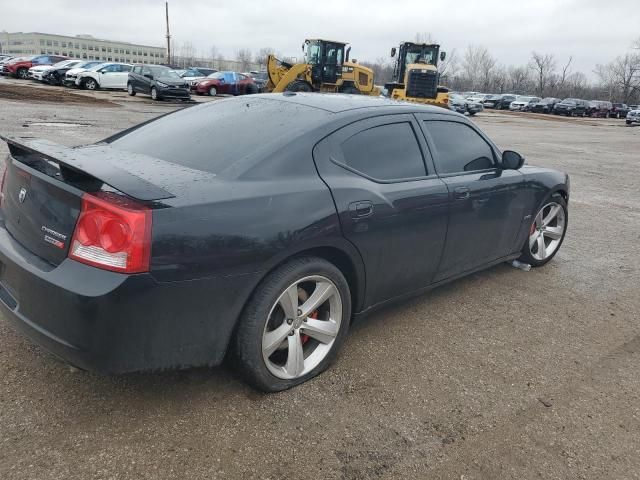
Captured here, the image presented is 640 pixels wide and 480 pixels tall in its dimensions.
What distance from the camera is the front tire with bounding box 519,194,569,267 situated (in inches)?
189

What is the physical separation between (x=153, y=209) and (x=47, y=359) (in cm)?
130

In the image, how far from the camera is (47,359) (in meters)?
2.86

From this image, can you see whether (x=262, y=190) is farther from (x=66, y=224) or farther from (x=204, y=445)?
(x=204, y=445)

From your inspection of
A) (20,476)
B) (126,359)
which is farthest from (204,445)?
(20,476)

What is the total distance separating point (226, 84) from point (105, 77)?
21.6 ft

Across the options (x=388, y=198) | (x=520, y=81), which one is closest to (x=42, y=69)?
(x=388, y=198)

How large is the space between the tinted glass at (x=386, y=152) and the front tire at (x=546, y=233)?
1808mm

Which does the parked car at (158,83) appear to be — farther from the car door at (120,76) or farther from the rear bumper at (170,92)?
the car door at (120,76)

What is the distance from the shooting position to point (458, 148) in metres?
3.86

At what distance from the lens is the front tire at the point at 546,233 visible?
4805 millimetres

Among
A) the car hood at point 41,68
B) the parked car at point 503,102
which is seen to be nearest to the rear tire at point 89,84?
the car hood at point 41,68

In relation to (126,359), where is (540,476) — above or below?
below

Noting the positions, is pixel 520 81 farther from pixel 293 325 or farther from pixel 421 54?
pixel 293 325

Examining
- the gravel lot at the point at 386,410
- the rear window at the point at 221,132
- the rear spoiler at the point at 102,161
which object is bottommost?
the gravel lot at the point at 386,410
